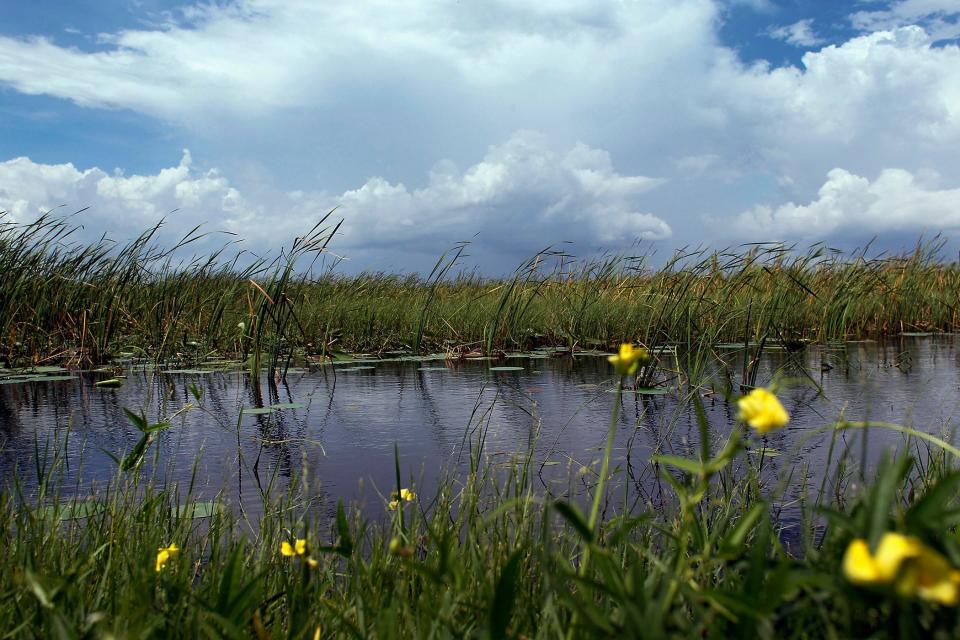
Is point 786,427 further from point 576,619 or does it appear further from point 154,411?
point 154,411

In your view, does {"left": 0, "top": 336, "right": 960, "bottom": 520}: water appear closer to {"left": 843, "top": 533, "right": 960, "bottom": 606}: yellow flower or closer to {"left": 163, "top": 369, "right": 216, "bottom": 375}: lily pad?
{"left": 163, "top": 369, "right": 216, "bottom": 375}: lily pad

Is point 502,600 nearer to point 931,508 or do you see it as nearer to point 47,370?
point 931,508

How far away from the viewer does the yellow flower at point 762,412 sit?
1.99 ft

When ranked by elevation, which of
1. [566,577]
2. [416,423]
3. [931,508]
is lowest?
[416,423]

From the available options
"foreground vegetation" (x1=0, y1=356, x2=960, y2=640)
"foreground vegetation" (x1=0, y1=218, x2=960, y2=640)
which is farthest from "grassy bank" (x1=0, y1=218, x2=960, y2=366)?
"foreground vegetation" (x1=0, y1=356, x2=960, y2=640)

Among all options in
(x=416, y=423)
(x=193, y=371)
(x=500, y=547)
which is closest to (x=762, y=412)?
(x=500, y=547)

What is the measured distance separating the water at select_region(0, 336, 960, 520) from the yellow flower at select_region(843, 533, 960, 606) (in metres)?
1.04

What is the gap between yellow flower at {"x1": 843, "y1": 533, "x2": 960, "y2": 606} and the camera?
0.45 metres

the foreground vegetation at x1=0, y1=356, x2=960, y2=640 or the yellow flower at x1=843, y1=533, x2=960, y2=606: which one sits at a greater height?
the yellow flower at x1=843, y1=533, x2=960, y2=606

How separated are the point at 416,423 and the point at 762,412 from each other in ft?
10.1

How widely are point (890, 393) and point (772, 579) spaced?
4122 millimetres

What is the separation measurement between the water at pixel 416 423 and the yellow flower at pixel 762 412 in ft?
2.92

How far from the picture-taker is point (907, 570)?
47cm

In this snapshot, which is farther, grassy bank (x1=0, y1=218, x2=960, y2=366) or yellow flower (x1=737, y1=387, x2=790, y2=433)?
grassy bank (x1=0, y1=218, x2=960, y2=366)
